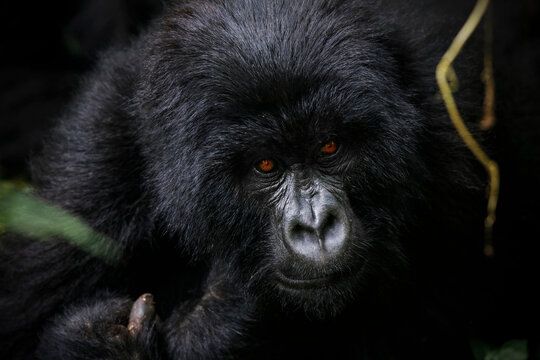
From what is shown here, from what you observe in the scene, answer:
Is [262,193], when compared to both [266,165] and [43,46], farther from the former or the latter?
[43,46]

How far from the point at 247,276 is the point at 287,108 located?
3.70 ft

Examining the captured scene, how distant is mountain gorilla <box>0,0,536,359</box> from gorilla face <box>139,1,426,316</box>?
11 millimetres

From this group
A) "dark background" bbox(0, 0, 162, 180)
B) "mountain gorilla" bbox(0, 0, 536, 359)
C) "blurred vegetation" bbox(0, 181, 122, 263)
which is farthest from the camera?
"dark background" bbox(0, 0, 162, 180)

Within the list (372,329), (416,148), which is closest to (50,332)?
(372,329)

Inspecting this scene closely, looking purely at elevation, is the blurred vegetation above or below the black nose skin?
above

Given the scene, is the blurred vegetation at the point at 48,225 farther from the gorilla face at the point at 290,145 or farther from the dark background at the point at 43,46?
the dark background at the point at 43,46

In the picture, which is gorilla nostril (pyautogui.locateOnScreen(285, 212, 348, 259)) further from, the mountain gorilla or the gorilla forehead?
the gorilla forehead

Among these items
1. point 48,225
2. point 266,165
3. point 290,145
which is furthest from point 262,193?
point 48,225

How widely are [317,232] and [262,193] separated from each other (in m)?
0.47

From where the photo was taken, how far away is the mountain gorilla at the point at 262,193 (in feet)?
13.1

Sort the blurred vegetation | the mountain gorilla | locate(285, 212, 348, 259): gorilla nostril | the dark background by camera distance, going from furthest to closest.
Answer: the dark background, the blurred vegetation, the mountain gorilla, locate(285, 212, 348, 259): gorilla nostril

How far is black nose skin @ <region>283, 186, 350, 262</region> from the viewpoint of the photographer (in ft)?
12.6

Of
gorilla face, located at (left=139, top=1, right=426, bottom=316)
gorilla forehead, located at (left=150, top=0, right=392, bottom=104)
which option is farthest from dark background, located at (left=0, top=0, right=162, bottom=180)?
gorilla face, located at (left=139, top=1, right=426, bottom=316)

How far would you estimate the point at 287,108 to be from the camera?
3.92 m
